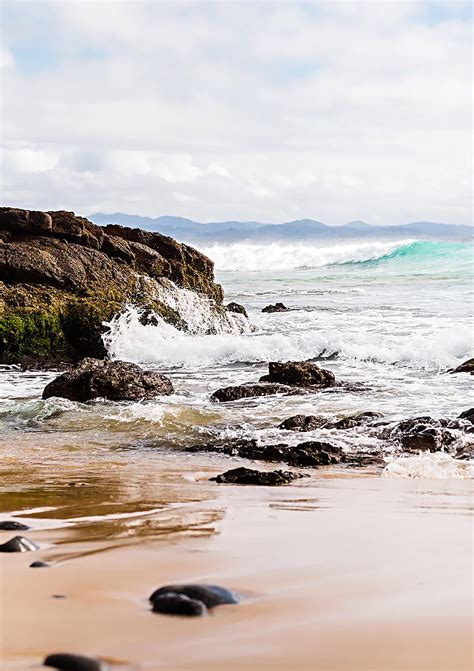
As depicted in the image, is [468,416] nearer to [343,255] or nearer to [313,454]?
[313,454]

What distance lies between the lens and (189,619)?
1972mm

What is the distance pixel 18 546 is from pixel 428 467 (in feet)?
13.2

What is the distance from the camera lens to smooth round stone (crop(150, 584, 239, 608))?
82.4 inches

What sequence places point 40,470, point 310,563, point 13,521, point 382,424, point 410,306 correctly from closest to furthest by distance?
point 310,563 → point 13,521 → point 40,470 → point 382,424 → point 410,306

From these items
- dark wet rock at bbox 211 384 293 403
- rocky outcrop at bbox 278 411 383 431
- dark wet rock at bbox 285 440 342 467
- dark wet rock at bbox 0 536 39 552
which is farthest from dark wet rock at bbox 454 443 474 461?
dark wet rock at bbox 0 536 39 552

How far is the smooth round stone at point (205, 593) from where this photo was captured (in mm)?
2094

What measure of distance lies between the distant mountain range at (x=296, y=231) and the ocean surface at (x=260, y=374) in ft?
300

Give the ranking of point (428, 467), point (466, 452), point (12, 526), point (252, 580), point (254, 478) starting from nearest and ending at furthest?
point (252, 580), point (12, 526), point (254, 478), point (428, 467), point (466, 452)

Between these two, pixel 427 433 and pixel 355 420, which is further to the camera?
pixel 355 420

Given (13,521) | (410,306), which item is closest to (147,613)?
(13,521)

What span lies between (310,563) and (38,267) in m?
13.8

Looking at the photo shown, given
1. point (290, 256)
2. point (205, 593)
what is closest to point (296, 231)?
point (290, 256)

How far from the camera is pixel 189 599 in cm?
204

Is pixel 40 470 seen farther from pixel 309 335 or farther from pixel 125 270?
pixel 125 270
